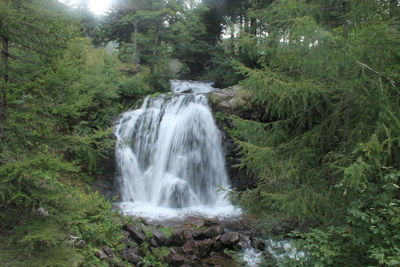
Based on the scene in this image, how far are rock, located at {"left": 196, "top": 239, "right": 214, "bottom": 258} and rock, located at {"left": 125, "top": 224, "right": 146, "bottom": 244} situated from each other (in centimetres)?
132

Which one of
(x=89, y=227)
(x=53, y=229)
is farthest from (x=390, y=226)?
(x=89, y=227)

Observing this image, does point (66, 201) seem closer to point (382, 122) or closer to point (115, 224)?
point (115, 224)

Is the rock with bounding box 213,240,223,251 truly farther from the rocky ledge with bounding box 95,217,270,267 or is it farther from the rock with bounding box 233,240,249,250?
the rock with bounding box 233,240,249,250

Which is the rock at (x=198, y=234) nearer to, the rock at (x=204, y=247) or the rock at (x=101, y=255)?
the rock at (x=204, y=247)

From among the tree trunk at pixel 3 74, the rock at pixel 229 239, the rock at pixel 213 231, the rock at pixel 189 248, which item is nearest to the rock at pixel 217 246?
the rock at pixel 229 239

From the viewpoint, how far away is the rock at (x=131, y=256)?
609 centimetres

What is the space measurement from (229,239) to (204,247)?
74cm

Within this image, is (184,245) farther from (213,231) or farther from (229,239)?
(229,239)

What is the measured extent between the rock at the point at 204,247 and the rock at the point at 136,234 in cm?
132

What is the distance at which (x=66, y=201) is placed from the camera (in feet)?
13.3

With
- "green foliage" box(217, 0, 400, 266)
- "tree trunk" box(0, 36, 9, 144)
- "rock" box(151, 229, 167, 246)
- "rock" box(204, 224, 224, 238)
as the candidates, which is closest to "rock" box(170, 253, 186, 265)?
"rock" box(151, 229, 167, 246)

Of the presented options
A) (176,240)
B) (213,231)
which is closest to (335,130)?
(213,231)

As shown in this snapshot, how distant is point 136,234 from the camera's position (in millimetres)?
6844

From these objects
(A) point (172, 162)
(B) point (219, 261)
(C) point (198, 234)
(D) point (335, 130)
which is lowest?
(B) point (219, 261)
